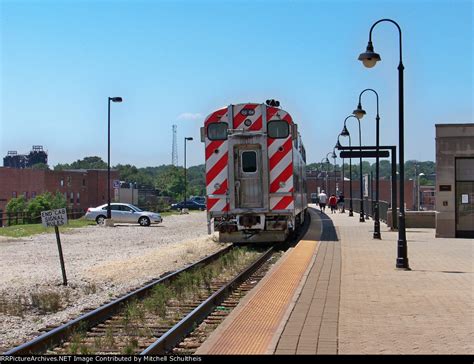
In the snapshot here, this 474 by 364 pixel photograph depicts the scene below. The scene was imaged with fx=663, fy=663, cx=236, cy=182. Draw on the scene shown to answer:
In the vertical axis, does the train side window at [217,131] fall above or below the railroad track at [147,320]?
above

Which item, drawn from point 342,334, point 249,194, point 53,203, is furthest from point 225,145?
point 53,203

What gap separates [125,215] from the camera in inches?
1594

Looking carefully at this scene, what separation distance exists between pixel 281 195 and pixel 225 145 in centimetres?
222

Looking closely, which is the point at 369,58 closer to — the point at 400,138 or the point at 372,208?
the point at 400,138

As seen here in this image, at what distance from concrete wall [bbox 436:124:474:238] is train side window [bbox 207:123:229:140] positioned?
8138 millimetres

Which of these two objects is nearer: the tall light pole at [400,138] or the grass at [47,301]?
the grass at [47,301]

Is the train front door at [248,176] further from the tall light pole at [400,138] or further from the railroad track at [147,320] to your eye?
the railroad track at [147,320]

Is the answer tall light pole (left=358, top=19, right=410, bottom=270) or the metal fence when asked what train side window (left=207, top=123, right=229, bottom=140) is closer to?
tall light pole (left=358, top=19, right=410, bottom=270)

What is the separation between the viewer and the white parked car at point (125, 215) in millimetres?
39812

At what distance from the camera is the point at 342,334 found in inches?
297

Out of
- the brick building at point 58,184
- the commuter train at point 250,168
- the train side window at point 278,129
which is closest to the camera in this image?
the commuter train at point 250,168

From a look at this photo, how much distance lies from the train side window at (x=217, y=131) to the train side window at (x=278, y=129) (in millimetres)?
1301

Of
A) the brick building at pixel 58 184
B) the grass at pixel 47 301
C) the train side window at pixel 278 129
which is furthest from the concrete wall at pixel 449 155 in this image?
the brick building at pixel 58 184

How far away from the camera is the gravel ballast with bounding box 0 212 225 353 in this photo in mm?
10023
